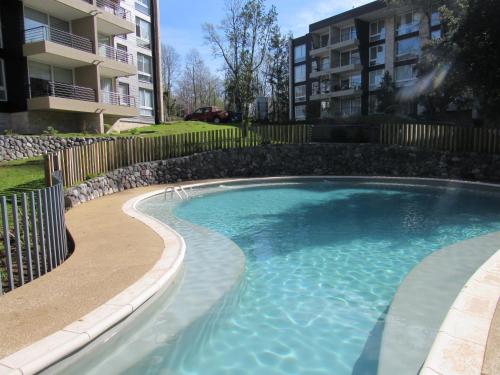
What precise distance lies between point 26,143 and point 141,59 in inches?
706

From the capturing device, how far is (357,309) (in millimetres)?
4777

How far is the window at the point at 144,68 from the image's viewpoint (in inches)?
1308

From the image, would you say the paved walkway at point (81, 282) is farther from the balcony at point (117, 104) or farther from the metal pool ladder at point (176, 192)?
the balcony at point (117, 104)

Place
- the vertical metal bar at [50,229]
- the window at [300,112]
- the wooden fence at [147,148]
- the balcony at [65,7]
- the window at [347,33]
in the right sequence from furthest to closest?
the window at [300,112] → the window at [347,33] → the balcony at [65,7] → the wooden fence at [147,148] → the vertical metal bar at [50,229]

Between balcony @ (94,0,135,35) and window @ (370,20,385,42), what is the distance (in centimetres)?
2658

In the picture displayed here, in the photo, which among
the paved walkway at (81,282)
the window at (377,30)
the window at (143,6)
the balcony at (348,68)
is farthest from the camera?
the balcony at (348,68)

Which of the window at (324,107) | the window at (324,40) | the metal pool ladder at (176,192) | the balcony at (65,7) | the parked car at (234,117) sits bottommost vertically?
the metal pool ladder at (176,192)

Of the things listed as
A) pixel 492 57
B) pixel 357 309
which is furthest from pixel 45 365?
pixel 492 57

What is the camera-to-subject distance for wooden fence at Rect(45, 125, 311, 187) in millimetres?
12047

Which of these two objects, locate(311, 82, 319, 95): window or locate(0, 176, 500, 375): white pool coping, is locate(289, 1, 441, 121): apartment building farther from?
locate(0, 176, 500, 375): white pool coping

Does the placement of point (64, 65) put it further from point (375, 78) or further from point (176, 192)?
point (375, 78)

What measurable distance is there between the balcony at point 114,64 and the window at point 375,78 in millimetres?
26118

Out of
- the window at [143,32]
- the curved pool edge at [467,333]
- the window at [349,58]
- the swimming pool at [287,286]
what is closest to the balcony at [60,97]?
the window at [143,32]

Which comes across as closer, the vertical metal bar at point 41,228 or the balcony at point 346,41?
the vertical metal bar at point 41,228
